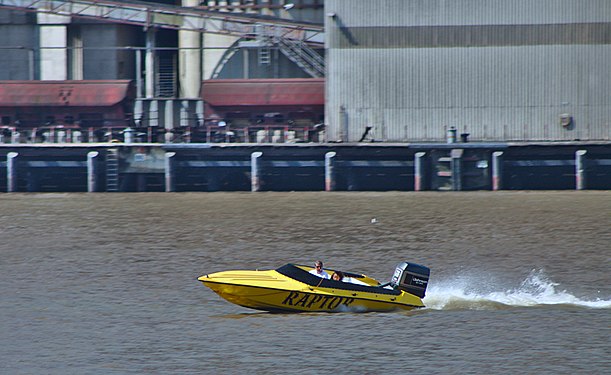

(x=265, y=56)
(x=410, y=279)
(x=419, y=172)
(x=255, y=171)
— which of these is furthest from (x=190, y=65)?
(x=410, y=279)

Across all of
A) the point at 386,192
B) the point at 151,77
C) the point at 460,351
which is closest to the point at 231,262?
the point at 460,351

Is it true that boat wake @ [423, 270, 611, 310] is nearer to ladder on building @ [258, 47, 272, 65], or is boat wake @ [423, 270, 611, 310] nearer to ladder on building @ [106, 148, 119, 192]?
→ ladder on building @ [106, 148, 119, 192]

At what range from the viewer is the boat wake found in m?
23.5

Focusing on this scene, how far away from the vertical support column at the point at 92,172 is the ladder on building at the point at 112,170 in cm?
60

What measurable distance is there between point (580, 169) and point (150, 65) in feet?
91.8

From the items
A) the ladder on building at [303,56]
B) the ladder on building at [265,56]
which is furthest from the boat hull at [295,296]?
the ladder on building at [265,56]

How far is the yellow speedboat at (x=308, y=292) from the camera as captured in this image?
73.4 ft

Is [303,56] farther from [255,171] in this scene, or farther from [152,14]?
[255,171]

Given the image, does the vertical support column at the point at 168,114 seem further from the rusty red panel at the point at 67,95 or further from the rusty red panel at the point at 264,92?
the rusty red panel at the point at 264,92

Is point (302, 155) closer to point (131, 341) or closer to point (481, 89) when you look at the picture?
point (481, 89)

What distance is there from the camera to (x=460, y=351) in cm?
1959

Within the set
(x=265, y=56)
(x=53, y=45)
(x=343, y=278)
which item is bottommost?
(x=343, y=278)

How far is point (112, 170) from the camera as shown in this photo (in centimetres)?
5028

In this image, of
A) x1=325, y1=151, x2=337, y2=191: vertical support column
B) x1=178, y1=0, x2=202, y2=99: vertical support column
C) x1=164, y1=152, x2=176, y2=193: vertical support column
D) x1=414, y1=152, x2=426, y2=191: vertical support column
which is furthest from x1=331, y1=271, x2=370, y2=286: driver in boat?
x1=178, y1=0, x2=202, y2=99: vertical support column
